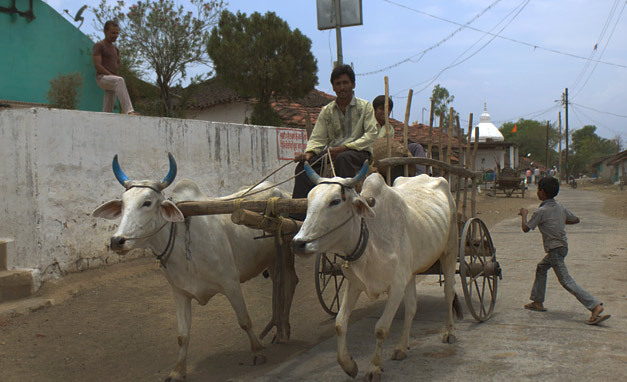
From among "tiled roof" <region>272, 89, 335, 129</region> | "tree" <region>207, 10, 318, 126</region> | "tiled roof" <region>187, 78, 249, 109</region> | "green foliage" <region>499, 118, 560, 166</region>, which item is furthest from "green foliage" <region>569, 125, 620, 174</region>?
"tree" <region>207, 10, 318, 126</region>

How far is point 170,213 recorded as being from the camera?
4008 mm

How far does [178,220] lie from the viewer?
399 cm

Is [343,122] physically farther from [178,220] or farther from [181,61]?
[181,61]

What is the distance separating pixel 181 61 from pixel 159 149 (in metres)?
8.54

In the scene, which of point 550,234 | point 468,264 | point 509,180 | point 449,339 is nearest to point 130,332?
point 449,339

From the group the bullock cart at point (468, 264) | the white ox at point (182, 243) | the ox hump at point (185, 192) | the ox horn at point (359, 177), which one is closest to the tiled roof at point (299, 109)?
the bullock cart at point (468, 264)

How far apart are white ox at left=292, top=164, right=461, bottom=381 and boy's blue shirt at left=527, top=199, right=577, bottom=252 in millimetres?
1260

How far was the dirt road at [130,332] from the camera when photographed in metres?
4.62

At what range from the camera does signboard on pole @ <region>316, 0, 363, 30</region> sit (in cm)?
1014

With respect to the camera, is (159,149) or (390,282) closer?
(390,282)

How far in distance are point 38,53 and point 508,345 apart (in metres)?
9.29

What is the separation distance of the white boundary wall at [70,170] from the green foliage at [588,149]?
67.5m

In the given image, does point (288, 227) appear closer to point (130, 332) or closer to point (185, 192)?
point (185, 192)

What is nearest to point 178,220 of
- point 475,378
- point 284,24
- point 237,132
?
point 475,378
